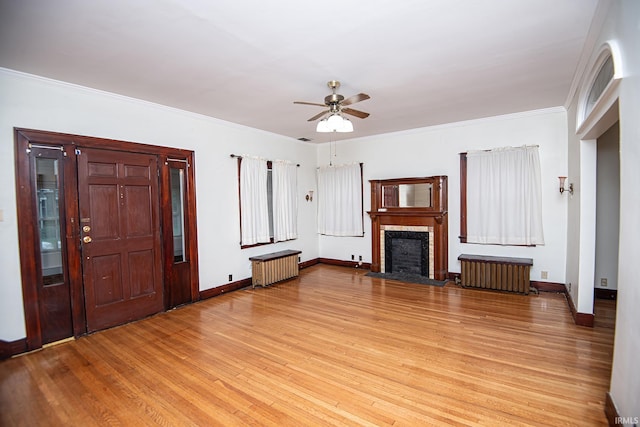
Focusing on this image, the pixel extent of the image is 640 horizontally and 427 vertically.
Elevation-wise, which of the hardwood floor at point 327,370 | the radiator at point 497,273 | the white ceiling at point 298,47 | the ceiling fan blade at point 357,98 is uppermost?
the white ceiling at point 298,47

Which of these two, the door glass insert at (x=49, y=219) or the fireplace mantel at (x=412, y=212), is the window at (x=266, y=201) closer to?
the fireplace mantel at (x=412, y=212)

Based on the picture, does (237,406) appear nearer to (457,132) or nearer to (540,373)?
(540,373)

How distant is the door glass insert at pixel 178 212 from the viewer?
441 cm

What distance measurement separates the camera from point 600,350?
2.93 meters

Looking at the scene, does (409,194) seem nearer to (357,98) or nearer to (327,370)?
(357,98)

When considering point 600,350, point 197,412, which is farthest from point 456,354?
point 197,412

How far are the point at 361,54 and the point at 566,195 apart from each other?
405 centimetres

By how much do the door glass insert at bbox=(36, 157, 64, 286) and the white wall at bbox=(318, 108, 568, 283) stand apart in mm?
4910

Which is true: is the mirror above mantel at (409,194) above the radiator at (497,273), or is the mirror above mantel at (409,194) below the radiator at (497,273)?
above

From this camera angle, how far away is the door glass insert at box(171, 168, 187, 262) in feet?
14.5

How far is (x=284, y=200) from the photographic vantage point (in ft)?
20.3

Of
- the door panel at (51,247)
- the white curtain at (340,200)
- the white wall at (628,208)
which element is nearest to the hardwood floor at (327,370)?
the door panel at (51,247)

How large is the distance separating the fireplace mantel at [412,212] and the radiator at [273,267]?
1.72 metres

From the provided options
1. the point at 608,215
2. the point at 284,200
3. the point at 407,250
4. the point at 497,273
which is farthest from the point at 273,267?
the point at 608,215
